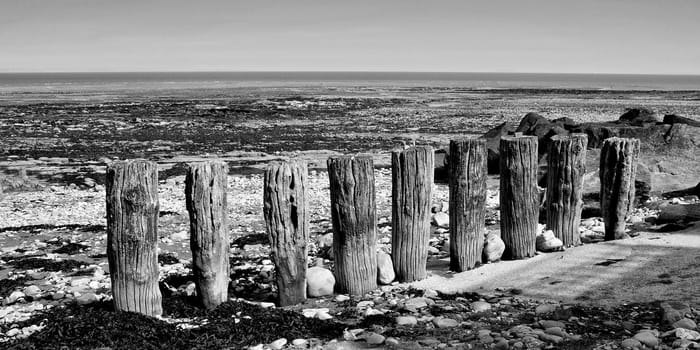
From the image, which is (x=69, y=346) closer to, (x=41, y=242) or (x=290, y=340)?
(x=290, y=340)

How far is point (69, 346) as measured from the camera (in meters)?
6.18

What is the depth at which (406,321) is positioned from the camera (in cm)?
651

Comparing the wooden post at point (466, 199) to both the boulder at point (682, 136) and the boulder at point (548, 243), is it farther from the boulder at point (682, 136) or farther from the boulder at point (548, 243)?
the boulder at point (682, 136)

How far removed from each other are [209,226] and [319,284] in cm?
141

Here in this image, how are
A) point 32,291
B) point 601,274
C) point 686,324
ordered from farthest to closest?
point 32,291 < point 601,274 < point 686,324

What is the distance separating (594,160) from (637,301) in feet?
28.5

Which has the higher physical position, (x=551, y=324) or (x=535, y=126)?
(x=535, y=126)

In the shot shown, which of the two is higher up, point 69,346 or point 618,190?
point 618,190

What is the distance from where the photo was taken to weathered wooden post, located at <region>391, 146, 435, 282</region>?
7.54 metres

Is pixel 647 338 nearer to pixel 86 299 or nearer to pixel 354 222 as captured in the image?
pixel 354 222

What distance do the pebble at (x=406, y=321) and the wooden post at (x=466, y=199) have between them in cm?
169

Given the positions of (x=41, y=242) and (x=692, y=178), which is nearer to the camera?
(x=41, y=242)

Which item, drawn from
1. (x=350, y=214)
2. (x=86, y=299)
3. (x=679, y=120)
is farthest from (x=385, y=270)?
(x=679, y=120)

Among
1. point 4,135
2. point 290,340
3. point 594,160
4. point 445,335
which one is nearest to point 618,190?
point 445,335
